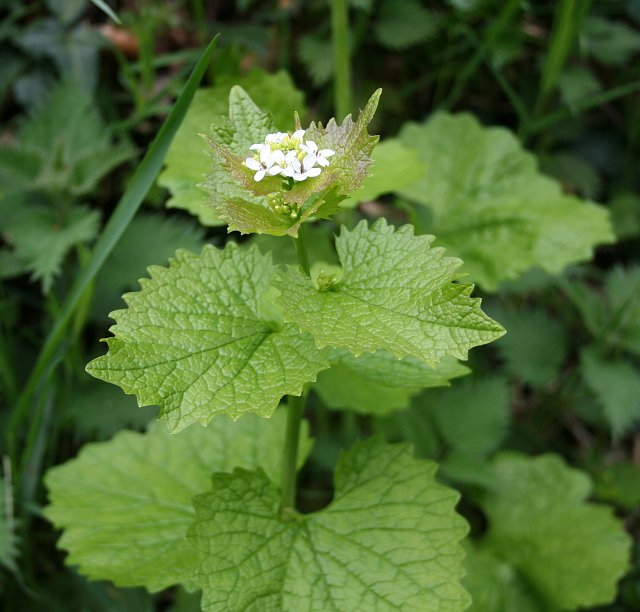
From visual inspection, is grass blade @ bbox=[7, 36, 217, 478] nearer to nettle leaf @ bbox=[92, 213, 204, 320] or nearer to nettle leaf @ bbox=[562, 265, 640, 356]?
nettle leaf @ bbox=[92, 213, 204, 320]

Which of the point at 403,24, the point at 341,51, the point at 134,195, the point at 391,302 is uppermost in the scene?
the point at 403,24

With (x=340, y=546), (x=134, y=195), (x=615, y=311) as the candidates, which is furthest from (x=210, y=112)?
(x=615, y=311)

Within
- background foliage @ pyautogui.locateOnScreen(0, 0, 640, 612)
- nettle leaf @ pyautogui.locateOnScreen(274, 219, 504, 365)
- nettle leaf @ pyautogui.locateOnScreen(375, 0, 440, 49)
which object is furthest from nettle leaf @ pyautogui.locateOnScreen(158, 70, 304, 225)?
nettle leaf @ pyautogui.locateOnScreen(375, 0, 440, 49)

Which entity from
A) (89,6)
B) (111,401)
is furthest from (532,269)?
(89,6)

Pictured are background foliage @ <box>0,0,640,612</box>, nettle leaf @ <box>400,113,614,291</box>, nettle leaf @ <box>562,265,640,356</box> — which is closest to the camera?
background foliage @ <box>0,0,640,612</box>

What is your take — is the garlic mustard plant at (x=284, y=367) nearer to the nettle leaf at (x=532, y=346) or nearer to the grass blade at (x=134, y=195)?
the grass blade at (x=134, y=195)

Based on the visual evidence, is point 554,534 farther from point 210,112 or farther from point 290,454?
point 210,112

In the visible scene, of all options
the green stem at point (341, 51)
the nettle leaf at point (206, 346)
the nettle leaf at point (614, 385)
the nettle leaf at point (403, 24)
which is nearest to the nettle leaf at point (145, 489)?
the nettle leaf at point (206, 346)
